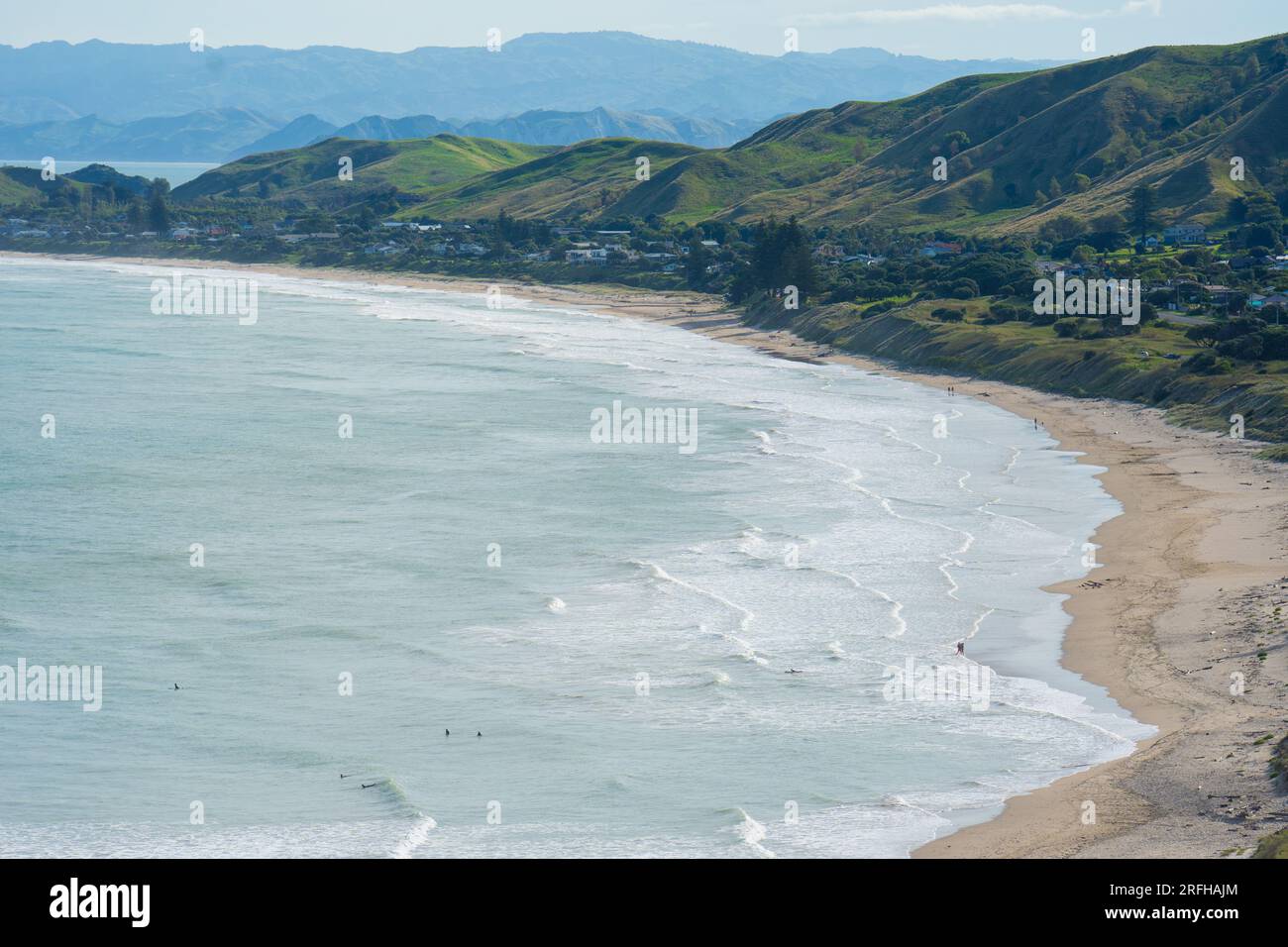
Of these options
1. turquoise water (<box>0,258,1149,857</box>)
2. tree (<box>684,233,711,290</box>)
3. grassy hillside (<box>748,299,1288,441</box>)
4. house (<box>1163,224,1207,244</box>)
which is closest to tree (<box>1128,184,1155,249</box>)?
house (<box>1163,224,1207,244</box>)

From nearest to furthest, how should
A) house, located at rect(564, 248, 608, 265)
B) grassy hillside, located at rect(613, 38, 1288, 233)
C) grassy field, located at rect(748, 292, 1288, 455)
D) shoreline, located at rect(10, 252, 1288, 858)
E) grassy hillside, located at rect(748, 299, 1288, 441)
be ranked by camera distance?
shoreline, located at rect(10, 252, 1288, 858), grassy field, located at rect(748, 292, 1288, 455), grassy hillside, located at rect(748, 299, 1288, 441), grassy hillside, located at rect(613, 38, 1288, 233), house, located at rect(564, 248, 608, 265)

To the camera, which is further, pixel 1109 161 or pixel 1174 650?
pixel 1109 161

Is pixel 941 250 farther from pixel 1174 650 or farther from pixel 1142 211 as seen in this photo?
pixel 1174 650

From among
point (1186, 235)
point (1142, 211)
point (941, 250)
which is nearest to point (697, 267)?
point (941, 250)

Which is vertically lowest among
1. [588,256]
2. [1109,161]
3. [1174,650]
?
[1174,650]

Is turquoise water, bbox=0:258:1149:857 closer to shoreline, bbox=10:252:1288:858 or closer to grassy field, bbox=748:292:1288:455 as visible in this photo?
shoreline, bbox=10:252:1288:858

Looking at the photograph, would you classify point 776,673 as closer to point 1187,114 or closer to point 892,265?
point 892,265
